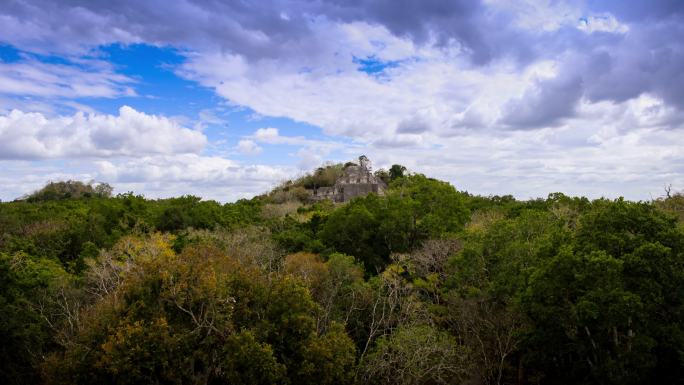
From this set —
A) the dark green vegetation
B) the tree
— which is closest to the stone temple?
the dark green vegetation

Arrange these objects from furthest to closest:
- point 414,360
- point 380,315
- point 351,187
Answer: point 351,187 < point 380,315 < point 414,360

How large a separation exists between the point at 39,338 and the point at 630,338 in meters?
19.1

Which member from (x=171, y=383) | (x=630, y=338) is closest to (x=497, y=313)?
(x=630, y=338)

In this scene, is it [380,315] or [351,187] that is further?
[351,187]

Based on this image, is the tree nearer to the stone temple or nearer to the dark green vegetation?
the dark green vegetation

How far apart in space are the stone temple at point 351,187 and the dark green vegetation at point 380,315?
137 ft

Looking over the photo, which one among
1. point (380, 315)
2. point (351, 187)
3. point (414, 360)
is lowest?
point (414, 360)

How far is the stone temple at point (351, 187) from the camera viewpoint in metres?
67.9

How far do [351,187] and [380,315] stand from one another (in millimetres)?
49070

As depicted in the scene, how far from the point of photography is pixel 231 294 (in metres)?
15.0

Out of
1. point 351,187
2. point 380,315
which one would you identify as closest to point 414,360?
point 380,315

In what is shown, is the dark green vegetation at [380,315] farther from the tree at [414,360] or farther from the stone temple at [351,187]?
the stone temple at [351,187]

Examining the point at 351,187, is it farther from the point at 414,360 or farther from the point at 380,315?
the point at 414,360

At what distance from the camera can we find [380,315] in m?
20.0
